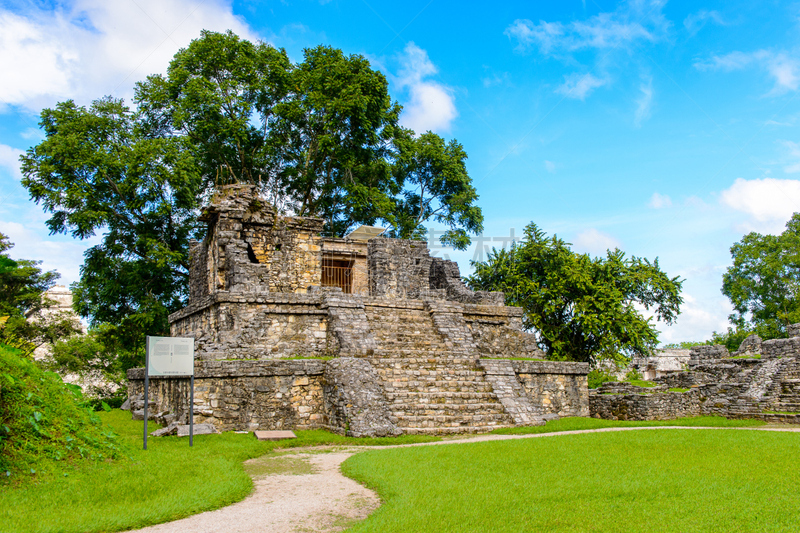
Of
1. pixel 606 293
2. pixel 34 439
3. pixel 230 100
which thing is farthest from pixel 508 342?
pixel 230 100

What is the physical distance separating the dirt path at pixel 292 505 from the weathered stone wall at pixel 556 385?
7.12 meters

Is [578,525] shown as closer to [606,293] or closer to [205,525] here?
[205,525]

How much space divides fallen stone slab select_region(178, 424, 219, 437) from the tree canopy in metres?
10.8

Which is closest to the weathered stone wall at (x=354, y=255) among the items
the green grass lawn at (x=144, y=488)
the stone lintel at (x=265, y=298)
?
the stone lintel at (x=265, y=298)

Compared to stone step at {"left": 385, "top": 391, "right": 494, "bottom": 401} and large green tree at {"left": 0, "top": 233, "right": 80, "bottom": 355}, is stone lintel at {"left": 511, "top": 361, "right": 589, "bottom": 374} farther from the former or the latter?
large green tree at {"left": 0, "top": 233, "right": 80, "bottom": 355}

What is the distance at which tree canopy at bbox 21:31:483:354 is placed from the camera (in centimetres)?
2019

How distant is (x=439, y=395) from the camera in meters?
11.8

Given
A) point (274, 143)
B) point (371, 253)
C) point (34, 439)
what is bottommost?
point (34, 439)

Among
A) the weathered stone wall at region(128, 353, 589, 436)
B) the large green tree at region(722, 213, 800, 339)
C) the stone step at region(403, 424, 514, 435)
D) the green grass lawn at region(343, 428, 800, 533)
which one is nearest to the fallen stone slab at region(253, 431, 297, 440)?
the weathered stone wall at region(128, 353, 589, 436)

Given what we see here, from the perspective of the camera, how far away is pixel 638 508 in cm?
549

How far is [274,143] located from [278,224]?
869 centimetres

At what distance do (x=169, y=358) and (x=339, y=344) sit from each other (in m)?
4.38

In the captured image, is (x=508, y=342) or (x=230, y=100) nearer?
(x=508, y=342)

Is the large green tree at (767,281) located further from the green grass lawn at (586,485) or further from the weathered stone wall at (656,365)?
the green grass lawn at (586,485)
